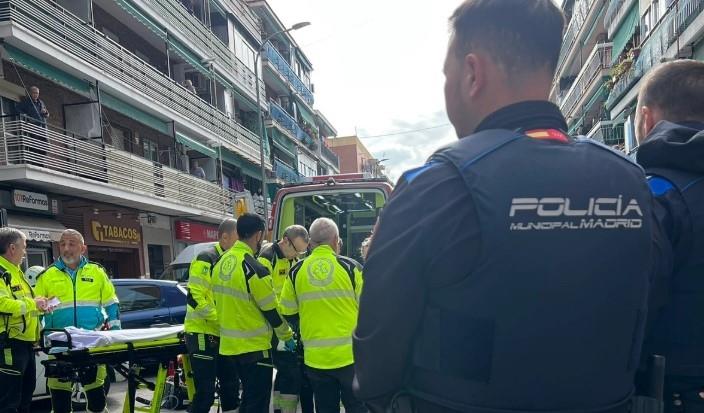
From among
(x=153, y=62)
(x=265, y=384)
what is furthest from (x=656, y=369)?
(x=153, y=62)

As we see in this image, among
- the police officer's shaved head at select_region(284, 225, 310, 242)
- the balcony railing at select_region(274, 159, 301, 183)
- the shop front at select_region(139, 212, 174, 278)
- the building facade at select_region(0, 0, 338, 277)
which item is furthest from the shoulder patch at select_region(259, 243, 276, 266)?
the balcony railing at select_region(274, 159, 301, 183)

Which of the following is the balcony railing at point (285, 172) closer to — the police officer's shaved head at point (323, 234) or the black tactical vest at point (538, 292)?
the police officer's shaved head at point (323, 234)

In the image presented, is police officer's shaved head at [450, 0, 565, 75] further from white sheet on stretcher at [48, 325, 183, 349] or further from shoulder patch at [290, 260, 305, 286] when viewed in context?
white sheet on stretcher at [48, 325, 183, 349]

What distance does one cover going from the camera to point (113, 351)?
196 inches

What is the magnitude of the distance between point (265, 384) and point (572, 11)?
1648 inches

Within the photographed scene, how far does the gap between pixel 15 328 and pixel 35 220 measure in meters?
10.5

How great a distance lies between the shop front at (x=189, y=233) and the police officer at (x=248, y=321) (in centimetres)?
1829

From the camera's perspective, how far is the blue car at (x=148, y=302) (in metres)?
8.97

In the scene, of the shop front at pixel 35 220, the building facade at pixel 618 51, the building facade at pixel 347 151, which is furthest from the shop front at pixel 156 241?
the building facade at pixel 347 151

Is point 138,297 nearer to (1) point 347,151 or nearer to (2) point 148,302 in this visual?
(2) point 148,302

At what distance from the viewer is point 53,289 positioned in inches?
225

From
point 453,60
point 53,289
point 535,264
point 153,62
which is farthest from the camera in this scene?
point 153,62

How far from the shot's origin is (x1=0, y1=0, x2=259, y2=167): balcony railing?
44.3ft

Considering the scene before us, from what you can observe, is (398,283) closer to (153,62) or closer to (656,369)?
(656,369)
